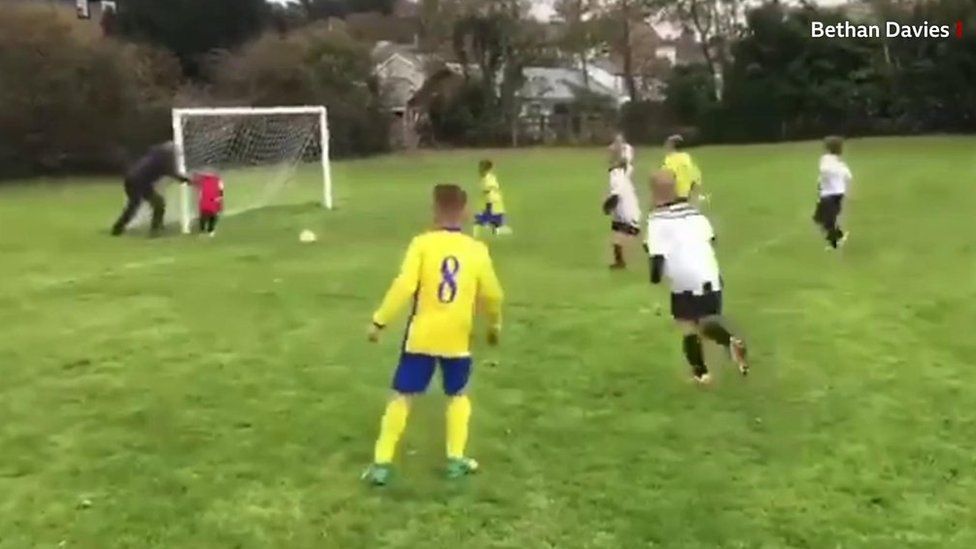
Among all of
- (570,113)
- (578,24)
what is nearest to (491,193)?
(570,113)

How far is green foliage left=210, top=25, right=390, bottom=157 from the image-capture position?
45688mm

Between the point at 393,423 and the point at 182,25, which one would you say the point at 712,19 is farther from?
the point at 393,423

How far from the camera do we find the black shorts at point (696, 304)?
8.45 m

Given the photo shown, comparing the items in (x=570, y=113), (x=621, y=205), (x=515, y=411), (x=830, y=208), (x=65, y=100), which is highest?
(x=65, y=100)

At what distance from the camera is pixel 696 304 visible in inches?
334

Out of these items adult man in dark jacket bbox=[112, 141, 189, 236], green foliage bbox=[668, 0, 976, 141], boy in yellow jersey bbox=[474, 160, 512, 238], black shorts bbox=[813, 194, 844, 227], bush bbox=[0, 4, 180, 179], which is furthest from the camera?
green foliage bbox=[668, 0, 976, 141]

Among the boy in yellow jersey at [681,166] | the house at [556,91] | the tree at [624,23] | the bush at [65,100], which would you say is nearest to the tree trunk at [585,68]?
the house at [556,91]

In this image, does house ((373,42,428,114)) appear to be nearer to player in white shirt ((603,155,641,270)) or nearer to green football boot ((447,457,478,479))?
player in white shirt ((603,155,641,270))

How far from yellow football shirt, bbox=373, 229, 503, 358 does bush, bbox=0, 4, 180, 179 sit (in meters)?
34.9

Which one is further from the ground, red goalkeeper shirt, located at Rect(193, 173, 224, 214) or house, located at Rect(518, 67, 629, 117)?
house, located at Rect(518, 67, 629, 117)

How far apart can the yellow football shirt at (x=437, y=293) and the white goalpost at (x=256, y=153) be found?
54.0ft

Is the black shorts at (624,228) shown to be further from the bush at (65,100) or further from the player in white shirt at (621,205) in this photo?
the bush at (65,100)

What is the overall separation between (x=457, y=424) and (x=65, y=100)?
1382 inches

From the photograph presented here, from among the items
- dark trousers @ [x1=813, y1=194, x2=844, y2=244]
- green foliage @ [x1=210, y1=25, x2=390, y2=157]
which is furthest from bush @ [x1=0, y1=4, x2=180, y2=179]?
dark trousers @ [x1=813, y1=194, x2=844, y2=244]
